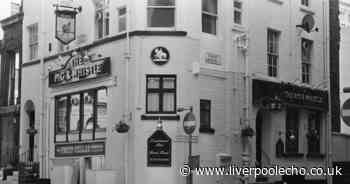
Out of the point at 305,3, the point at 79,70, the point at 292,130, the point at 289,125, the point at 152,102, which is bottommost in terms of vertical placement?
the point at 292,130

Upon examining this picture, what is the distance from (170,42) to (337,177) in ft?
26.6

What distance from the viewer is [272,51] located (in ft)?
94.4

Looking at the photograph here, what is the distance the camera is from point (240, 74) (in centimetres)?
2666

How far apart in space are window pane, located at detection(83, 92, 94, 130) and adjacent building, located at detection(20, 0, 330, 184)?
5cm

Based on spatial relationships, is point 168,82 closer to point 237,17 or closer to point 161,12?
point 161,12

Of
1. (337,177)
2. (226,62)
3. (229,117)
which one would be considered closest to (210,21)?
(226,62)

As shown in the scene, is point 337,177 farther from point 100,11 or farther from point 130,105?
point 100,11

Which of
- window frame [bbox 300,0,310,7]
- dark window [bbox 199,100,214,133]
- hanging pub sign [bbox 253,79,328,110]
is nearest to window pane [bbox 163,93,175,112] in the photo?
dark window [bbox 199,100,214,133]

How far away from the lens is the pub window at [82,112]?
2705 cm

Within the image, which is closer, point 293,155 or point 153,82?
point 153,82

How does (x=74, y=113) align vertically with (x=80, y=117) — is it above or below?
above

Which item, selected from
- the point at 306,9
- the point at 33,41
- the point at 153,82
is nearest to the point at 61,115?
the point at 33,41

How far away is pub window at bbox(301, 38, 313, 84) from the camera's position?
30.2 m

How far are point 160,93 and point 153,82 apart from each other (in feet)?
1.66
